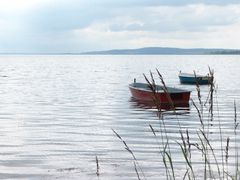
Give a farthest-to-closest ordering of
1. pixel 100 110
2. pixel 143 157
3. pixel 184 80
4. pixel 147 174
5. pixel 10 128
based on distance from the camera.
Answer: pixel 184 80 < pixel 100 110 < pixel 10 128 < pixel 143 157 < pixel 147 174

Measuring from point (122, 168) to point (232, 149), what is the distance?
4.99 meters

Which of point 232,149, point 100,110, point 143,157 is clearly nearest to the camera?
point 143,157

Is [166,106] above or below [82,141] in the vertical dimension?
below

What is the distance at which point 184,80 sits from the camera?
69.3 meters

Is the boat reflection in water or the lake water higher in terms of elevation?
the lake water

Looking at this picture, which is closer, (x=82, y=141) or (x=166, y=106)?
(x=82, y=141)

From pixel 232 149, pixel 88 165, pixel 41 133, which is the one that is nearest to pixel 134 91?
pixel 41 133

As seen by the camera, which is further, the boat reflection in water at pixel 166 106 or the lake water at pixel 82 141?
the boat reflection in water at pixel 166 106

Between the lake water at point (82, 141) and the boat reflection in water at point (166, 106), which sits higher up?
the lake water at point (82, 141)

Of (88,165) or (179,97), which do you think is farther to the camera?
(179,97)

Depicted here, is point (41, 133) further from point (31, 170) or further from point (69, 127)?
point (31, 170)

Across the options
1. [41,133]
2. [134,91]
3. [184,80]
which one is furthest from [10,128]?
[184,80]

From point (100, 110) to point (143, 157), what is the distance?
19167 millimetres

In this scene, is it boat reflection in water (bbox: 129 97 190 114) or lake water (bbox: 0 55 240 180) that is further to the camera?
boat reflection in water (bbox: 129 97 190 114)
